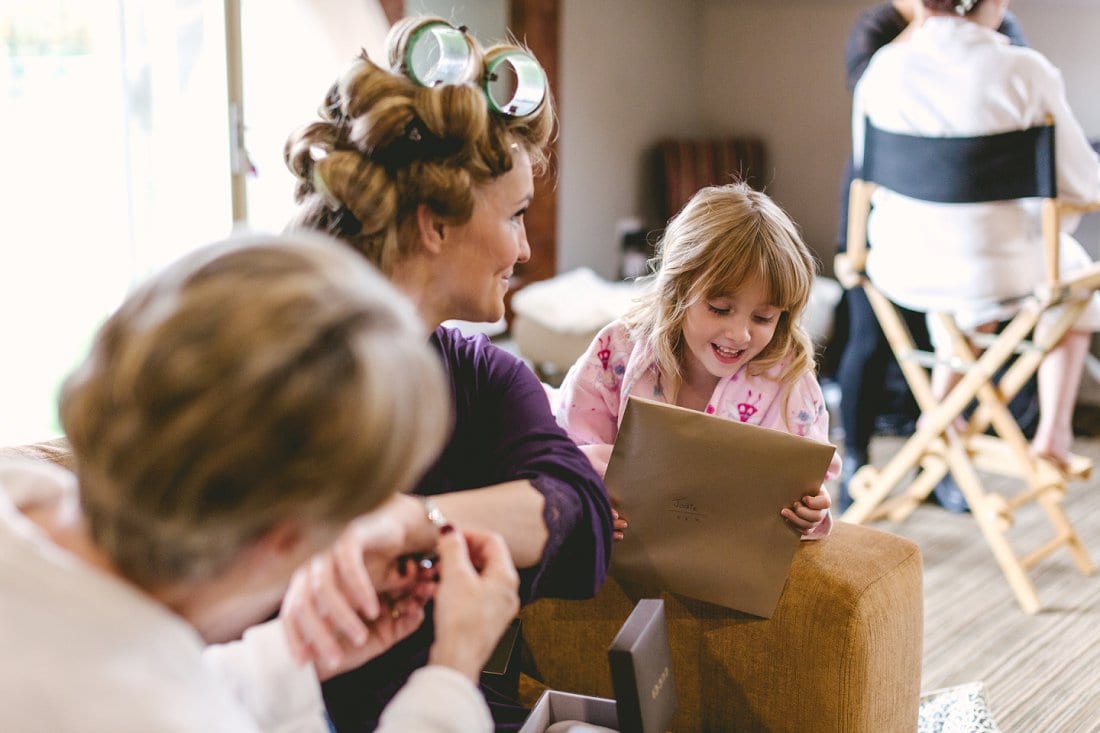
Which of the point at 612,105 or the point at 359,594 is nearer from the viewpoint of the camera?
the point at 359,594

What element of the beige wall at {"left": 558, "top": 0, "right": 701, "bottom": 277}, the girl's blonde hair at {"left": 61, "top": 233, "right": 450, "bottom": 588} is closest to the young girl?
the girl's blonde hair at {"left": 61, "top": 233, "right": 450, "bottom": 588}

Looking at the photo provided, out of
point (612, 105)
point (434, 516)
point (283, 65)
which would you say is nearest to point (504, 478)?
point (434, 516)

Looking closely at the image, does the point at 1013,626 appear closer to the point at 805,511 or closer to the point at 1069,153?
the point at 1069,153

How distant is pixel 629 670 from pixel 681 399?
27.2 inches

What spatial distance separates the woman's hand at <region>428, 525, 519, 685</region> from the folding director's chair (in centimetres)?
208

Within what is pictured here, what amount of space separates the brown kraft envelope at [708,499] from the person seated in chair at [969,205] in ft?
5.23

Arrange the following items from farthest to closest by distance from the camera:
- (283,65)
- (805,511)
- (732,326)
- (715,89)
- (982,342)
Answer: (715,89)
(283,65)
(982,342)
(732,326)
(805,511)

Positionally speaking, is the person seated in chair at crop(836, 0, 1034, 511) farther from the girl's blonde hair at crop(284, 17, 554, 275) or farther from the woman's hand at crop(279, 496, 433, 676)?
the woman's hand at crop(279, 496, 433, 676)

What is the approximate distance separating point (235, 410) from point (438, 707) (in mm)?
283

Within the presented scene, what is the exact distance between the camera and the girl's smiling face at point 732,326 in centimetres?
163

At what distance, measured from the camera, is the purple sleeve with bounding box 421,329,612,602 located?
43.6 inches

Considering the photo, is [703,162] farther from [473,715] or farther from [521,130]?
[473,715]

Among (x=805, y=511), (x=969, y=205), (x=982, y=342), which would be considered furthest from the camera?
(x=982, y=342)

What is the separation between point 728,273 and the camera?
5.33ft
